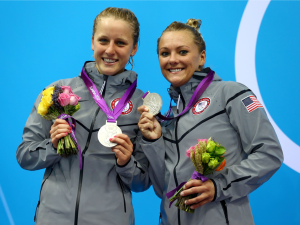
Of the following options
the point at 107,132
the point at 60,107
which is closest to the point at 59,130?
the point at 60,107

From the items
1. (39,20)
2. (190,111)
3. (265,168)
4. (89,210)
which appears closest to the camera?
(265,168)

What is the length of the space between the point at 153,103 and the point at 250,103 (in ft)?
1.66

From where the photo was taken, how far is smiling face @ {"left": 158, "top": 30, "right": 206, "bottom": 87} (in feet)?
5.87

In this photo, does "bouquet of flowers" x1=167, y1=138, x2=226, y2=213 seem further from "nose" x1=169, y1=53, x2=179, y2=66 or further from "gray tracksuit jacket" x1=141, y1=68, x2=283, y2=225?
"nose" x1=169, y1=53, x2=179, y2=66

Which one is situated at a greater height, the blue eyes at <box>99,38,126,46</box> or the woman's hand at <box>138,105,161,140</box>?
the blue eyes at <box>99,38,126,46</box>

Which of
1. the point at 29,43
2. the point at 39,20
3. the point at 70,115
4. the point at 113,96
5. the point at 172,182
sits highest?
the point at 39,20

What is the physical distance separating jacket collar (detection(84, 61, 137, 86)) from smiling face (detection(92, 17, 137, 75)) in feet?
0.10

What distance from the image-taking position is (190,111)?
1732mm

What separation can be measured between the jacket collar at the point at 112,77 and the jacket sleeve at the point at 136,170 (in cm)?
30

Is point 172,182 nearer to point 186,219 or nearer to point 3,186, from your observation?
point 186,219

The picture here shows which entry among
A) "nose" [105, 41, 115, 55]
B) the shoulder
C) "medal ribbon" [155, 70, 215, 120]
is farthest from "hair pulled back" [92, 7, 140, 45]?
the shoulder

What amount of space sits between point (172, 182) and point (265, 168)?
1.53 feet

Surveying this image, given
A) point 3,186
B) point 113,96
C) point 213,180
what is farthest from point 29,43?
point 213,180

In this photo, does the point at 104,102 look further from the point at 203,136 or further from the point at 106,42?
the point at 203,136
